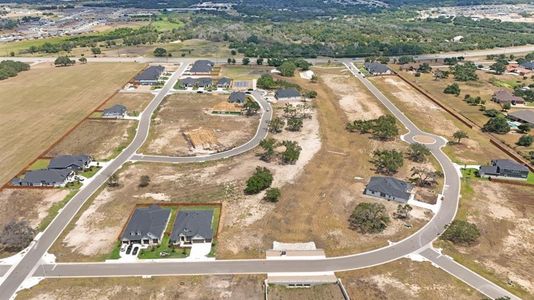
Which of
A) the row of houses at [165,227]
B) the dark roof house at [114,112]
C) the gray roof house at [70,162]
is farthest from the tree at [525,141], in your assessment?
the dark roof house at [114,112]

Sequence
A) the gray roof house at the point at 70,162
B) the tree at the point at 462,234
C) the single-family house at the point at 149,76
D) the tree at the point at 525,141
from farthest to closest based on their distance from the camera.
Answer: the single-family house at the point at 149,76
the tree at the point at 525,141
the gray roof house at the point at 70,162
the tree at the point at 462,234

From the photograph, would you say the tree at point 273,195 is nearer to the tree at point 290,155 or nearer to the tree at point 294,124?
the tree at point 290,155

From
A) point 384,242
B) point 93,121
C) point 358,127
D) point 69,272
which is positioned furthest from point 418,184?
point 93,121

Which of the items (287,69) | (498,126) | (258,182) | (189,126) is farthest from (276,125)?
(287,69)

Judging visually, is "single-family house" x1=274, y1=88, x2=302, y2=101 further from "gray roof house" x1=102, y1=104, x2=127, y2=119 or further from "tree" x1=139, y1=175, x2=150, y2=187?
"tree" x1=139, y1=175, x2=150, y2=187

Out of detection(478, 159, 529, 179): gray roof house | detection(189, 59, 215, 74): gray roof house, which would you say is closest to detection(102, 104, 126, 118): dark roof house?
detection(189, 59, 215, 74): gray roof house

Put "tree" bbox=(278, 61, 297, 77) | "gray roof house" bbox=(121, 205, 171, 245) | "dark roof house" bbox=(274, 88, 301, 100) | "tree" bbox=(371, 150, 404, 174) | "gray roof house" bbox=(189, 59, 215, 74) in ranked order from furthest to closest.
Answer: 1. "gray roof house" bbox=(189, 59, 215, 74)
2. "tree" bbox=(278, 61, 297, 77)
3. "dark roof house" bbox=(274, 88, 301, 100)
4. "tree" bbox=(371, 150, 404, 174)
5. "gray roof house" bbox=(121, 205, 171, 245)

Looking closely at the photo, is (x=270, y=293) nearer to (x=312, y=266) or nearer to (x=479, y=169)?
(x=312, y=266)
